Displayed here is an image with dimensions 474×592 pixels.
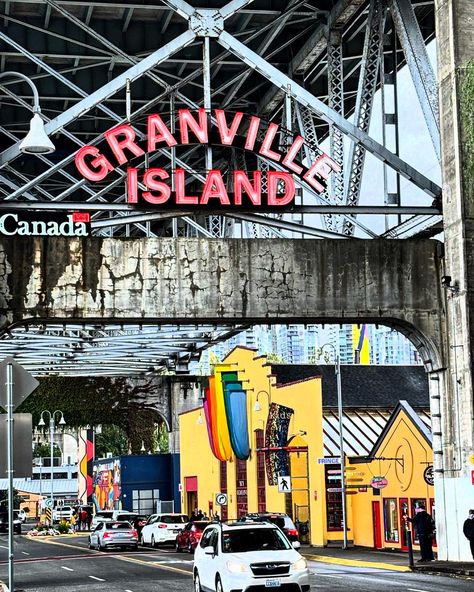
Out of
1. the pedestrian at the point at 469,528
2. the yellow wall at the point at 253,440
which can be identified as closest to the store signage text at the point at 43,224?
the pedestrian at the point at 469,528

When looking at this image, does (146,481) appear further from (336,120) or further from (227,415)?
(336,120)

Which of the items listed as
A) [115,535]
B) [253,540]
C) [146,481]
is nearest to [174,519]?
[115,535]

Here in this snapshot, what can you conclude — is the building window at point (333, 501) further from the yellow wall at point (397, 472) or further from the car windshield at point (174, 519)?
the car windshield at point (174, 519)

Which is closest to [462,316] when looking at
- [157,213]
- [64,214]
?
[157,213]

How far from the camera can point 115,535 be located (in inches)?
2130

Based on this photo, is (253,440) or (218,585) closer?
(218,585)

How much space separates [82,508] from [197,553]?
76.2 metres

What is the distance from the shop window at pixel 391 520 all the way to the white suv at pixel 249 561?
20668 mm

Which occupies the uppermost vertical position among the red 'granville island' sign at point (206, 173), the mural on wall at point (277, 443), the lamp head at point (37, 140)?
the red 'granville island' sign at point (206, 173)

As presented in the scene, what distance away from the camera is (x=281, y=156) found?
31547mm

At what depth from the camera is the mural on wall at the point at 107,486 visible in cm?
8125

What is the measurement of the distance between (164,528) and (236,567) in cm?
3414

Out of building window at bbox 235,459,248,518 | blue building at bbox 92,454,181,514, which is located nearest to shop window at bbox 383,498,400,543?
building window at bbox 235,459,248,518

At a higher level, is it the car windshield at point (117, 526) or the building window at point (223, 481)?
the building window at point (223, 481)
